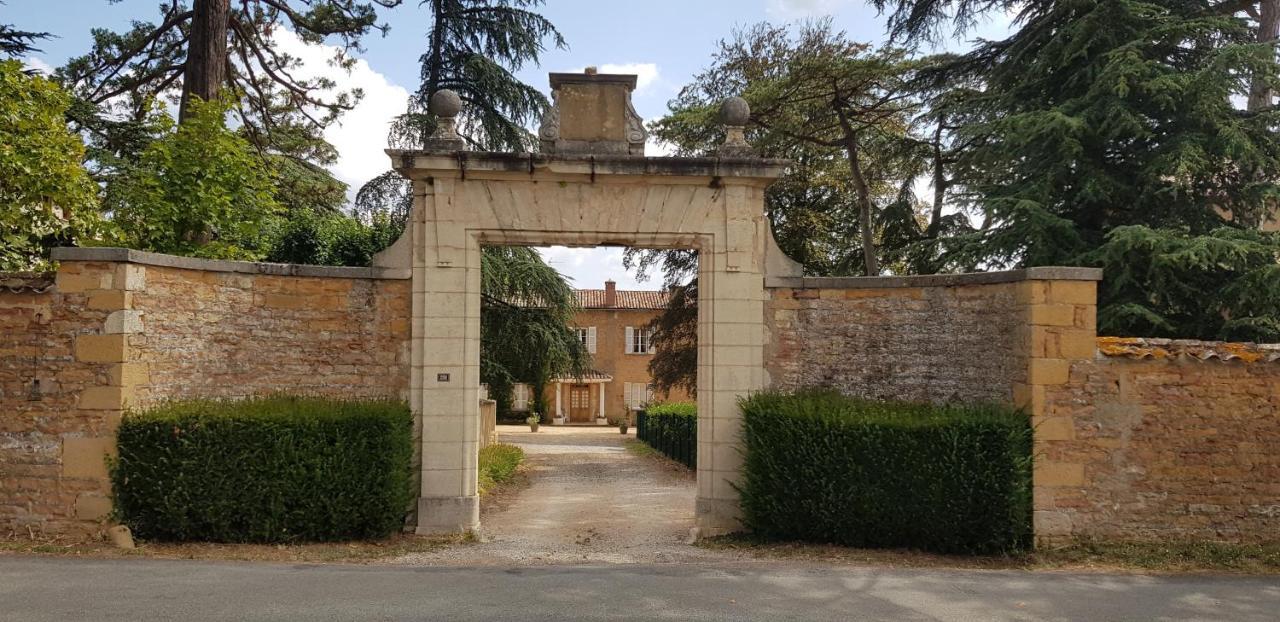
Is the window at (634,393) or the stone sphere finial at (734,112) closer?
the stone sphere finial at (734,112)

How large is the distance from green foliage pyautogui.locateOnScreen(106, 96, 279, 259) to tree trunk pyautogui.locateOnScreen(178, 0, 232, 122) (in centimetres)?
245

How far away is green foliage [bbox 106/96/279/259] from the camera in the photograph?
394 inches

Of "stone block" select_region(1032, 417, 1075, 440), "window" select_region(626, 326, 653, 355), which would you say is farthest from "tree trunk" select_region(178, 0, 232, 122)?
"window" select_region(626, 326, 653, 355)

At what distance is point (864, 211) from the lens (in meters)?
17.0

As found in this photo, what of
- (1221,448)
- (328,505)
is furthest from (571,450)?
(1221,448)

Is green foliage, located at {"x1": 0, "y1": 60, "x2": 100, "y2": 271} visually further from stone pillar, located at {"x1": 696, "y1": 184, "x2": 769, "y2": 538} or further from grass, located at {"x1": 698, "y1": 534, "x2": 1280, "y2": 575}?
grass, located at {"x1": 698, "y1": 534, "x2": 1280, "y2": 575}

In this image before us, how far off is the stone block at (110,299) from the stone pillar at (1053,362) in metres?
7.87

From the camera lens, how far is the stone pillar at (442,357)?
323 inches

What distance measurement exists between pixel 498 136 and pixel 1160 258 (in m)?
10.6

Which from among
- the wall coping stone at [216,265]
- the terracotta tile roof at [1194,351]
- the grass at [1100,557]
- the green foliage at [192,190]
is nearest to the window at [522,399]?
the green foliage at [192,190]

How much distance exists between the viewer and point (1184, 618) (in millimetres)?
5699

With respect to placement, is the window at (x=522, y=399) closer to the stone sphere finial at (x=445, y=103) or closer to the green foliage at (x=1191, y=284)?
the green foliage at (x=1191, y=284)

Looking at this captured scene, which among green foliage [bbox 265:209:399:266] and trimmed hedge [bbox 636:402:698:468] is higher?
green foliage [bbox 265:209:399:266]

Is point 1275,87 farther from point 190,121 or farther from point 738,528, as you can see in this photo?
point 190,121
